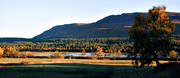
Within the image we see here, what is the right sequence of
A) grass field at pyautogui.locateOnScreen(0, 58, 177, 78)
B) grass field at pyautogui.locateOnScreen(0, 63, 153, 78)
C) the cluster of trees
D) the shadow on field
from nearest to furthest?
the shadow on field, grass field at pyautogui.locateOnScreen(0, 58, 177, 78), grass field at pyautogui.locateOnScreen(0, 63, 153, 78), the cluster of trees

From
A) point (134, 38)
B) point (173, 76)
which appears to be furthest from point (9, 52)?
point (173, 76)

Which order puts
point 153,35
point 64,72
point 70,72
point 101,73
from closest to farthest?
point 153,35, point 101,73, point 70,72, point 64,72

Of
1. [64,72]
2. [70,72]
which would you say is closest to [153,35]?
[70,72]

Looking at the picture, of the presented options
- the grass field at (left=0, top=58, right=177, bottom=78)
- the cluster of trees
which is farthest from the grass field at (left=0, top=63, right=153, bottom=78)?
the cluster of trees

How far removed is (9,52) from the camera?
191625 millimetres

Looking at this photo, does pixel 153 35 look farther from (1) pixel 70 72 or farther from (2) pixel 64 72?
(2) pixel 64 72

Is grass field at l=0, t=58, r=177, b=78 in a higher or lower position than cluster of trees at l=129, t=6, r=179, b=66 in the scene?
lower

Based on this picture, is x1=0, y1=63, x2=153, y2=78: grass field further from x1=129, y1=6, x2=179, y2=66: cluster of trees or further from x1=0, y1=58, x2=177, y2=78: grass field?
x1=129, y1=6, x2=179, y2=66: cluster of trees

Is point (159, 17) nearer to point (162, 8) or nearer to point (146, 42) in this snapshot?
point (162, 8)

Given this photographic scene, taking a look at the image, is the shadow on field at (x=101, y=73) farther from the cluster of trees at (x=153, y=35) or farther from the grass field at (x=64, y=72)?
the cluster of trees at (x=153, y=35)

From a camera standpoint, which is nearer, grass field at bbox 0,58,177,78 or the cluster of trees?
grass field at bbox 0,58,177,78

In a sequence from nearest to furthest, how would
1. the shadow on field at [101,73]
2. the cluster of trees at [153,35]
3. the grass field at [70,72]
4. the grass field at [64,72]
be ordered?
the shadow on field at [101,73] < the grass field at [70,72] < the grass field at [64,72] < the cluster of trees at [153,35]

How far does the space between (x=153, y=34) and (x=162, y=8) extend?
5518 millimetres

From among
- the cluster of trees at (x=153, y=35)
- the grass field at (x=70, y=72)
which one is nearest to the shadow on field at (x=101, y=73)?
the grass field at (x=70, y=72)
